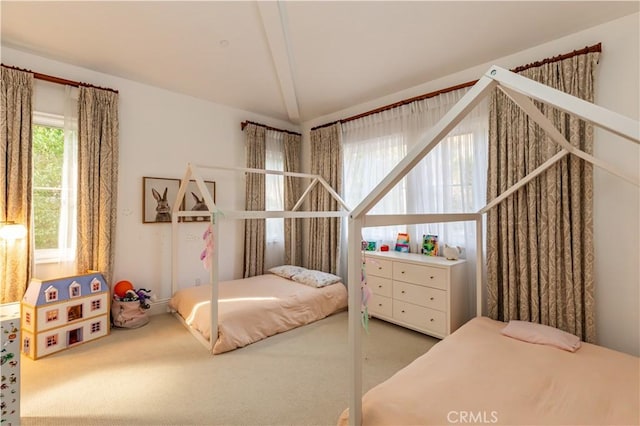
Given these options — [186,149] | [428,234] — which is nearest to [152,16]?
[186,149]

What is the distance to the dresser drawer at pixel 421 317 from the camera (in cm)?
261

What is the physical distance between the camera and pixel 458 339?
77.0 inches

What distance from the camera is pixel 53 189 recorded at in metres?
2.75

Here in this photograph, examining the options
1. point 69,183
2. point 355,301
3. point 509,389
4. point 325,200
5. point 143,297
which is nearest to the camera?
point 355,301

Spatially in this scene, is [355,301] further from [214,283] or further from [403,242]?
[403,242]

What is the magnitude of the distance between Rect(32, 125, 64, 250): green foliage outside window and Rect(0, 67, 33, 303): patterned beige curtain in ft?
0.64

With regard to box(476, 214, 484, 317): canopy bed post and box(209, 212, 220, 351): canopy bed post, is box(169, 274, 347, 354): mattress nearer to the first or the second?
box(209, 212, 220, 351): canopy bed post

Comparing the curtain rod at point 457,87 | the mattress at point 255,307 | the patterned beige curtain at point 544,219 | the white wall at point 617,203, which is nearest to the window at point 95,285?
the mattress at point 255,307

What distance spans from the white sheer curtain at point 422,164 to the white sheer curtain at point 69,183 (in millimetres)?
2972

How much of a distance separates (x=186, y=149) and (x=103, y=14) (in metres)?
1.57

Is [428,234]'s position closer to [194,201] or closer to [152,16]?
[194,201]

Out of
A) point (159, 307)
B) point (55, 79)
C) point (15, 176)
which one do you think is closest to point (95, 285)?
point (159, 307)

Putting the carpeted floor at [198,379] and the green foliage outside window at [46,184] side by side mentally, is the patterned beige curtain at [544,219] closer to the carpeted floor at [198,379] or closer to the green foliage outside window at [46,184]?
the carpeted floor at [198,379]

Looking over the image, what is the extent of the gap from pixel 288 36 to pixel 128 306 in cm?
299
